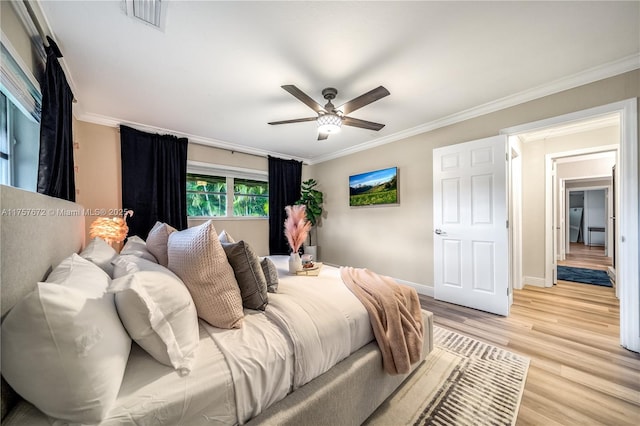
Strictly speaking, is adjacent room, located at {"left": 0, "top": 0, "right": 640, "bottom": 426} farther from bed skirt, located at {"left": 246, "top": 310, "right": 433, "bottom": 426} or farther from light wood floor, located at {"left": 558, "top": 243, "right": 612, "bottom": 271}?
light wood floor, located at {"left": 558, "top": 243, "right": 612, "bottom": 271}

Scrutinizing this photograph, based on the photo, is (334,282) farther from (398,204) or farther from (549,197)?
(549,197)

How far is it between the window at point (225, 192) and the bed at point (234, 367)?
2.35 meters

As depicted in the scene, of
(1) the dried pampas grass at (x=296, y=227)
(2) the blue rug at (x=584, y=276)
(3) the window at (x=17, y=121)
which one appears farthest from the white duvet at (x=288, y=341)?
(2) the blue rug at (x=584, y=276)

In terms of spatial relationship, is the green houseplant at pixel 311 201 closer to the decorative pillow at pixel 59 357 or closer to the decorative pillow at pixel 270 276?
the decorative pillow at pixel 270 276

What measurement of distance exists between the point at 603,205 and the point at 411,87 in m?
10.6

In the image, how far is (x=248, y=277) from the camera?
1358mm

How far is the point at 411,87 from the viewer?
7.69 ft

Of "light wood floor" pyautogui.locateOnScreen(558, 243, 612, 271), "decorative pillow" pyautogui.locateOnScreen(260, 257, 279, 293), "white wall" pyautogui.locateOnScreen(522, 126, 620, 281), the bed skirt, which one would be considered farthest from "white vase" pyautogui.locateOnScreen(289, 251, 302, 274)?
"light wood floor" pyautogui.locateOnScreen(558, 243, 612, 271)

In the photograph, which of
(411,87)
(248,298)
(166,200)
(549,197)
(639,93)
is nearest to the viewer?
(248,298)

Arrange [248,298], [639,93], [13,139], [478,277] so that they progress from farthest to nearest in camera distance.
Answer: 1. [478,277]
2. [639,93]
3. [13,139]
4. [248,298]

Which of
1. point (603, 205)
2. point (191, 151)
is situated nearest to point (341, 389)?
point (191, 151)

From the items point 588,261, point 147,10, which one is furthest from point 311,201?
point 588,261

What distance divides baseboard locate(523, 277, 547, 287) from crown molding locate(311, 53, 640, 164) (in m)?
2.81

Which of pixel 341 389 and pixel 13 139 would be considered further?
pixel 13 139
